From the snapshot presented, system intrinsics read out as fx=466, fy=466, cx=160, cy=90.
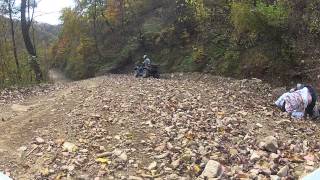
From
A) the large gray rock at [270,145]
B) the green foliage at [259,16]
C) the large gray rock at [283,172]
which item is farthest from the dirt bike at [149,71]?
the large gray rock at [283,172]

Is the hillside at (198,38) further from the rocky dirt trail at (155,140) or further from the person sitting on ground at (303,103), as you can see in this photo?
the rocky dirt trail at (155,140)

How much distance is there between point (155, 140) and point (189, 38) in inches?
847

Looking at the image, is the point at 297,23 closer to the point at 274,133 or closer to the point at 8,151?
the point at 274,133

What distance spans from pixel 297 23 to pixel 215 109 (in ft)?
25.1

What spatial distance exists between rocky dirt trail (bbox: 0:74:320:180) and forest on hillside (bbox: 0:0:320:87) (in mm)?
5901

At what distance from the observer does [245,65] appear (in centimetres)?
2006

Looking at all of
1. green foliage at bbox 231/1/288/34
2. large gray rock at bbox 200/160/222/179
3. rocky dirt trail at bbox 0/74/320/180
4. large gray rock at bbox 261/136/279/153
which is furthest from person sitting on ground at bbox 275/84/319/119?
green foliage at bbox 231/1/288/34

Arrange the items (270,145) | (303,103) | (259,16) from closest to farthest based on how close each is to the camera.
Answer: (270,145) < (303,103) < (259,16)

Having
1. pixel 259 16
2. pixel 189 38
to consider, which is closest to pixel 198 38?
pixel 189 38

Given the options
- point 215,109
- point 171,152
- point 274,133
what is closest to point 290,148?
point 274,133

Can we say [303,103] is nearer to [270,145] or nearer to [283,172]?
[270,145]

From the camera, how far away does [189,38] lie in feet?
95.1

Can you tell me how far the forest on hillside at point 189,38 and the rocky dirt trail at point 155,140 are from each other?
19.4 ft

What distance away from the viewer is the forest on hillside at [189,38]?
16719 mm
